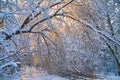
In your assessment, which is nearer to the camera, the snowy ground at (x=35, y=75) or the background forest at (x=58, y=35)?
the background forest at (x=58, y=35)

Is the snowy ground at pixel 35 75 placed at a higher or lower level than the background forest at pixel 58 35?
lower

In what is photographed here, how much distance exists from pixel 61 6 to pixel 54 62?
1.68m

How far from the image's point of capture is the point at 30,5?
700cm

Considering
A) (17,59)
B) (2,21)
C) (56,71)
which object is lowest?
(56,71)

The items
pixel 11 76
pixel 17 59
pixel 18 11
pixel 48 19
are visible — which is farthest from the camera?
pixel 48 19

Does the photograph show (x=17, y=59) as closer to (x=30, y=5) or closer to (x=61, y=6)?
(x=30, y=5)

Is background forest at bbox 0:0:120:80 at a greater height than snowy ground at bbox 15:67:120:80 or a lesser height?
greater

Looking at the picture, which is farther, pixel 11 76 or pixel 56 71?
pixel 56 71

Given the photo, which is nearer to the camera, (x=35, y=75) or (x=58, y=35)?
(x=58, y=35)

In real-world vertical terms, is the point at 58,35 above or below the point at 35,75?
above

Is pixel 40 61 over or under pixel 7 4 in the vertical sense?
under

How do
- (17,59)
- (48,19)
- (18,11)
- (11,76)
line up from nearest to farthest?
(18,11)
(11,76)
(17,59)
(48,19)

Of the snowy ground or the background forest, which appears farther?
the snowy ground

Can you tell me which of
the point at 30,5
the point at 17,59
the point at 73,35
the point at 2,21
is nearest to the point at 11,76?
the point at 17,59
